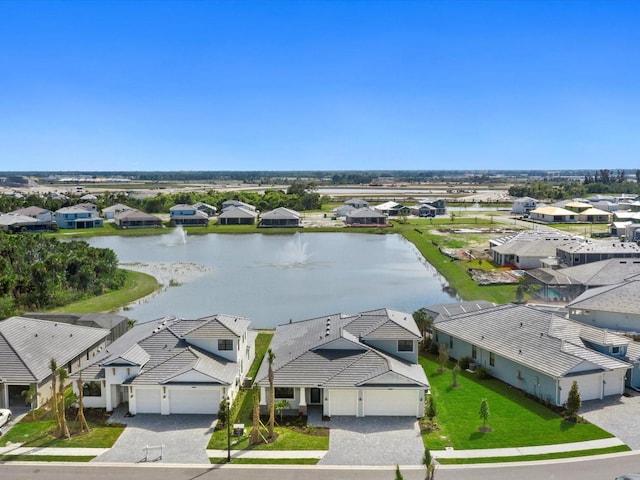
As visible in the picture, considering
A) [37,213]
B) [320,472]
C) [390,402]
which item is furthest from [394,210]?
[320,472]

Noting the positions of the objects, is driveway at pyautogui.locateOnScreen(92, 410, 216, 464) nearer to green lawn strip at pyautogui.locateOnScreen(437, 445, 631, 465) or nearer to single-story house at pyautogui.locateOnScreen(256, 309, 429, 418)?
single-story house at pyautogui.locateOnScreen(256, 309, 429, 418)

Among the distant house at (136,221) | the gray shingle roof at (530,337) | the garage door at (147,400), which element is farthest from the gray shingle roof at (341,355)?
the distant house at (136,221)

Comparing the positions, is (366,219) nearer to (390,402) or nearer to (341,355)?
(341,355)

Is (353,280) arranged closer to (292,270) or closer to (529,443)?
(292,270)

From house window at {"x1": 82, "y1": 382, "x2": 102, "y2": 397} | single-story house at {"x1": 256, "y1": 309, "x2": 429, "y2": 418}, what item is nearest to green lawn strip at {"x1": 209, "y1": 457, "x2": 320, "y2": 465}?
single-story house at {"x1": 256, "y1": 309, "x2": 429, "y2": 418}

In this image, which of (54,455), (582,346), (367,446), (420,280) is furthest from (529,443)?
(420,280)
